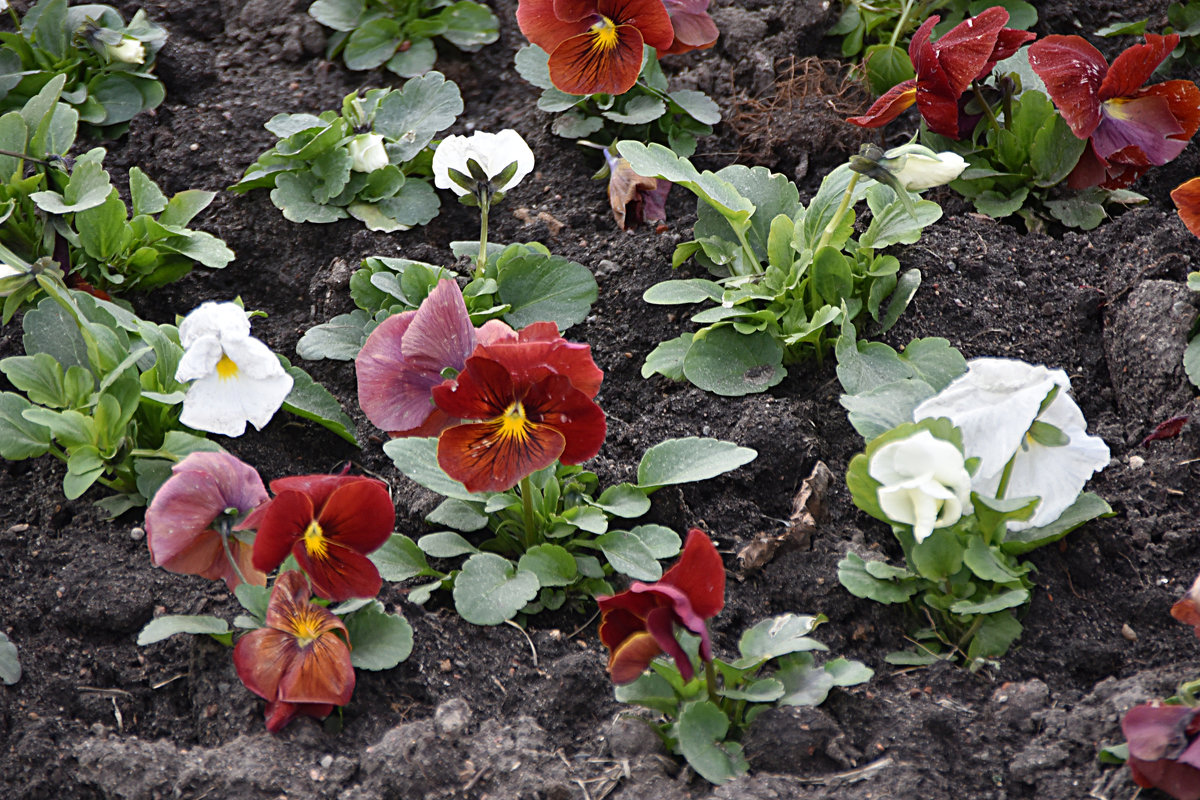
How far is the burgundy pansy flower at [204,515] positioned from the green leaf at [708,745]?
655mm

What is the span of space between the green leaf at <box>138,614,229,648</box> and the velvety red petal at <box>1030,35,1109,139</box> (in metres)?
1.97

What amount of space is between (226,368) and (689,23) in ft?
4.84

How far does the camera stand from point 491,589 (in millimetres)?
1741

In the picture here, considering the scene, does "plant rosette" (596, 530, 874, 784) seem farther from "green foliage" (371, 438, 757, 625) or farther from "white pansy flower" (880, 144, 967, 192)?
"white pansy flower" (880, 144, 967, 192)

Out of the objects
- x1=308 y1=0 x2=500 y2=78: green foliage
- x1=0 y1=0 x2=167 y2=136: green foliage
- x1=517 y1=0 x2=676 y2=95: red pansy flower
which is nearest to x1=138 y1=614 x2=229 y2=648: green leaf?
x1=517 y1=0 x2=676 y2=95: red pansy flower

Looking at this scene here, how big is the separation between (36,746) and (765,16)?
101 inches

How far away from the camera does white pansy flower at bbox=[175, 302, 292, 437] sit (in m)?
1.84

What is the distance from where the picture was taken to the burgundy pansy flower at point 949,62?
2.30 meters

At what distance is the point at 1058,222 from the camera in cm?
Result: 260

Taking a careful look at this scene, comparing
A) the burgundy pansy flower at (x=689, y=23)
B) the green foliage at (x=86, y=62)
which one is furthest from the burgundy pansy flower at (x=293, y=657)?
the green foliage at (x=86, y=62)

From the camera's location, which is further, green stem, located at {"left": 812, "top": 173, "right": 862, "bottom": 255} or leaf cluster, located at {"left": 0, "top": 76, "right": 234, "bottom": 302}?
leaf cluster, located at {"left": 0, "top": 76, "right": 234, "bottom": 302}

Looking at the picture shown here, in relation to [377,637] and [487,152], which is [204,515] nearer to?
[377,637]

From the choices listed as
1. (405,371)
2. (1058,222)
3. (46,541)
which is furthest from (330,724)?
(1058,222)

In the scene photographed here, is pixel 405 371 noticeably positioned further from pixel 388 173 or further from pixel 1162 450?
pixel 1162 450
